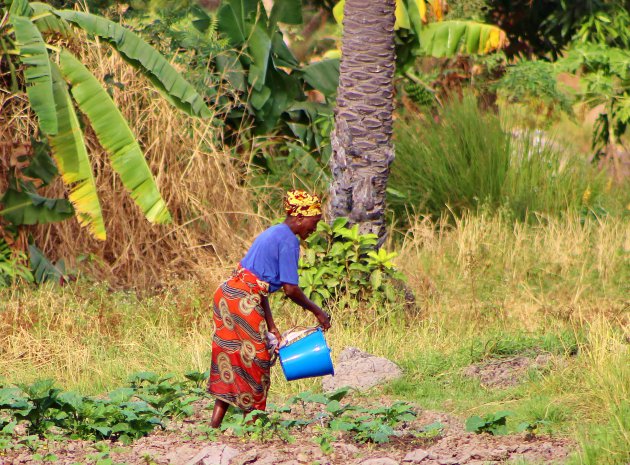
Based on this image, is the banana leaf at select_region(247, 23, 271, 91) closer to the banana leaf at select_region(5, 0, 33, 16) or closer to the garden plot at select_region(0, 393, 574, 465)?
the banana leaf at select_region(5, 0, 33, 16)

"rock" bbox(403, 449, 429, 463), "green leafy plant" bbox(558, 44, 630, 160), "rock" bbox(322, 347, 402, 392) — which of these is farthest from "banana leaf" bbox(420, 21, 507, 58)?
"rock" bbox(403, 449, 429, 463)

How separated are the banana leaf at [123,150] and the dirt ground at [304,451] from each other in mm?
3591

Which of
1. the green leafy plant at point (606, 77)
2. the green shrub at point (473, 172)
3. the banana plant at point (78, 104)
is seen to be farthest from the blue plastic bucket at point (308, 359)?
the green leafy plant at point (606, 77)

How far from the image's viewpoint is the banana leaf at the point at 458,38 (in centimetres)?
1365

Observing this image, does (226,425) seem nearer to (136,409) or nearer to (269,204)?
(136,409)

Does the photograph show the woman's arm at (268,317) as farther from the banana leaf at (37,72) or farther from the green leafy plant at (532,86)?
the green leafy plant at (532,86)

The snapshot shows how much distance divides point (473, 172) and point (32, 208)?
15.8ft

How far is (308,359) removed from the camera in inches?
222

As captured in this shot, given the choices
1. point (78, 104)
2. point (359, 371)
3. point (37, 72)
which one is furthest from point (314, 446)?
point (78, 104)

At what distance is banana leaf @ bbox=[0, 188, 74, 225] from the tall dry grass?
588 mm

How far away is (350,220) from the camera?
9.03 m

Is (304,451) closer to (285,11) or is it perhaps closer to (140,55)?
(140,55)

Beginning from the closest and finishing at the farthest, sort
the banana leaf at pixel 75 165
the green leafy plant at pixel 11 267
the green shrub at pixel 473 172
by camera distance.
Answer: the banana leaf at pixel 75 165
the green leafy plant at pixel 11 267
the green shrub at pixel 473 172

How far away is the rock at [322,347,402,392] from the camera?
685 cm
